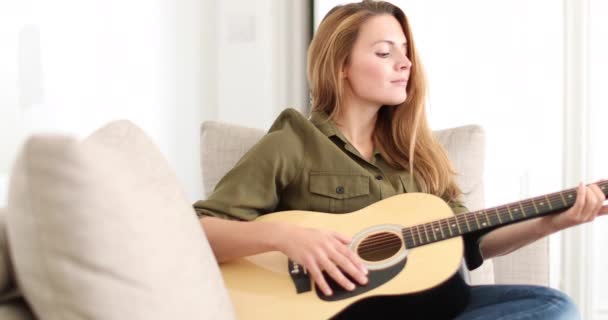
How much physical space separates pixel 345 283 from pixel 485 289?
1.13 feet

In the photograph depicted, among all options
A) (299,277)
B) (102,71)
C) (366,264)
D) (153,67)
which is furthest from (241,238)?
(153,67)

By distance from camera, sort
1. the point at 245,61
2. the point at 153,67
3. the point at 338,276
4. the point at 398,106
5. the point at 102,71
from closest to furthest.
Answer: the point at 338,276
the point at 398,106
the point at 102,71
the point at 153,67
the point at 245,61

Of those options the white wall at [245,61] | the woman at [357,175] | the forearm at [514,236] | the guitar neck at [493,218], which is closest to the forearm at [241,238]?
the woman at [357,175]

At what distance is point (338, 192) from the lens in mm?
1500

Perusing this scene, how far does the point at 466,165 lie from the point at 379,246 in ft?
1.92

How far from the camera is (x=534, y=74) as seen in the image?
2.31m

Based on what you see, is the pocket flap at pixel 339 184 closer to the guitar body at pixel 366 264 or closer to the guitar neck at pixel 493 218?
Result: the guitar body at pixel 366 264

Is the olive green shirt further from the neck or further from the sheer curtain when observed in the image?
the sheer curtain

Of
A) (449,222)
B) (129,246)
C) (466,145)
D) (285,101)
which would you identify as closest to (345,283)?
(449,222)

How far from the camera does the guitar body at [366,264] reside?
1179 mm

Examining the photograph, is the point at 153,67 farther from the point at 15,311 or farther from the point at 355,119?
the point at 15,311

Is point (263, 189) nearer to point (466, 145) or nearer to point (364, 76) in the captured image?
point (364, 76)

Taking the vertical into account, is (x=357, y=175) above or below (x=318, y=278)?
above

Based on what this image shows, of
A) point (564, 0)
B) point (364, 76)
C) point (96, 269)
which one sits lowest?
point (96, 269)
